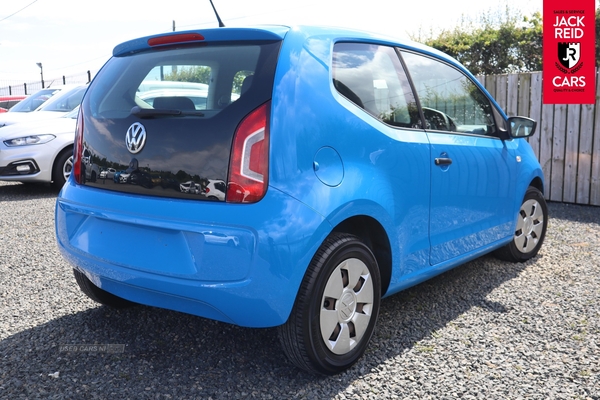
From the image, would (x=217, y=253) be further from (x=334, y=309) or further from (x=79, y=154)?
(x=79, y=154)

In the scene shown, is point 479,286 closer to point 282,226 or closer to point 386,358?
point 386,358

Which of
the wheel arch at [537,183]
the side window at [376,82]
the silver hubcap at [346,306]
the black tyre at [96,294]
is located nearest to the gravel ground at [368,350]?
the black tyre at [96,294]

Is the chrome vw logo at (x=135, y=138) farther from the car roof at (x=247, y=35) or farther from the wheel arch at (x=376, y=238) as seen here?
the wheel arch at (x=376, y=238)

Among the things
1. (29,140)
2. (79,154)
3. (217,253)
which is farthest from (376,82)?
(29,140)

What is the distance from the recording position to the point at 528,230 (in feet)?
16.4

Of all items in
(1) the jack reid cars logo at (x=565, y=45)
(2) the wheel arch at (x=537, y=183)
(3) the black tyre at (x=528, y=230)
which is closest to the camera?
(3) the black tyre at (x=528, y=230)

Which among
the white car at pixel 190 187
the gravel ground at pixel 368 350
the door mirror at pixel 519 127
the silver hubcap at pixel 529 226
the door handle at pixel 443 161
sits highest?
the door mirror at pixel 519 127

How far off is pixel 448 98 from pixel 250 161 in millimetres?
1979

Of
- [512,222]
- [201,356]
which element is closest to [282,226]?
[201,356]

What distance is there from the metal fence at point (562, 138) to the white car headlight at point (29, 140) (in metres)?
6.68

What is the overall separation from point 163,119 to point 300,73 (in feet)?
2.20

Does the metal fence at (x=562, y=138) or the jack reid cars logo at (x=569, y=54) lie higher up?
the jack reid cars logo at (x=569, y=54)

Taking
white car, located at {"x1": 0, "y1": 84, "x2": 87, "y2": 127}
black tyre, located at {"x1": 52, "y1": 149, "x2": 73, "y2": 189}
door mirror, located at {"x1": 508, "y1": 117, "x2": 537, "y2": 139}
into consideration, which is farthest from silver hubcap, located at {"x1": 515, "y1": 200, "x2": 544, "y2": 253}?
white car, located at {"x1": 0, "y1": 84, "x2": 87, "y2": 127}

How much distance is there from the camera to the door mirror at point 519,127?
14.6ft
